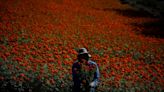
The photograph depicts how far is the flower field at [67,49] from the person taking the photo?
8.39 metres

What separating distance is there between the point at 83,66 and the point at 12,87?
260 centimetres

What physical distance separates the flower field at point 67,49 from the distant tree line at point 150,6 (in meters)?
4.94

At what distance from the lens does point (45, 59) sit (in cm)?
990

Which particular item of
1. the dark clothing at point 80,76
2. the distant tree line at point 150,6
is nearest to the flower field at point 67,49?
the dark clothing at point 80,76

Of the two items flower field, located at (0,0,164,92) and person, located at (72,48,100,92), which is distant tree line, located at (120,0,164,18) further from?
person, located at (72,48,100,92)

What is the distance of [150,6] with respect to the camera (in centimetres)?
2808

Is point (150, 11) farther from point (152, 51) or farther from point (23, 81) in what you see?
point (23, 81)

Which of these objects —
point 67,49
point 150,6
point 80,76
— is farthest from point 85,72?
point 150,6

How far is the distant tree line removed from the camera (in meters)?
24.4

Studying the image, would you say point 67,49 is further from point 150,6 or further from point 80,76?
point 150,6

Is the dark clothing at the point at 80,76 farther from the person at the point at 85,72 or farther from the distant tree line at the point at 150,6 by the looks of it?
the distant tree line at the point at 150,6

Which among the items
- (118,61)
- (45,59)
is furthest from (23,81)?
(118,61)

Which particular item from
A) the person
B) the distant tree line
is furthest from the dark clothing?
the distant tree line

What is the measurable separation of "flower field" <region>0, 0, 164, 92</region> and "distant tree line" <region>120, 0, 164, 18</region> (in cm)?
494
